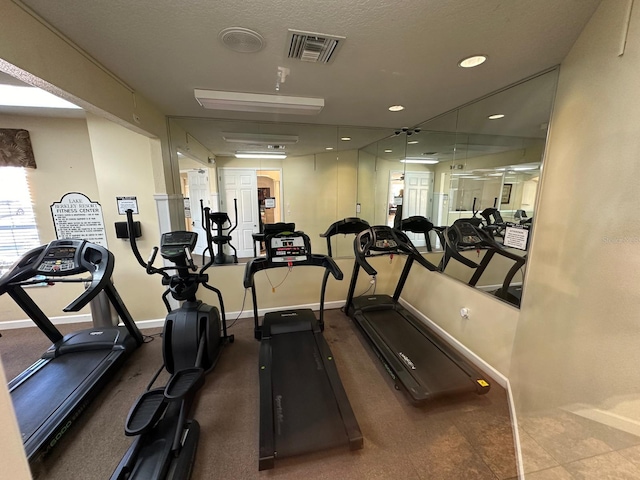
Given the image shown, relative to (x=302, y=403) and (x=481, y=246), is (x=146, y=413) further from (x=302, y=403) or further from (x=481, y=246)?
(x=481, y=246)

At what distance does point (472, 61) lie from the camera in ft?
6.17

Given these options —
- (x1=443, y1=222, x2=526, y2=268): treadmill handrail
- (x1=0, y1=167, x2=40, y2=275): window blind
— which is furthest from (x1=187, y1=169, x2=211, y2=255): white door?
(x1=443, y1=222, x2=526, y2=268): treadmill handrail

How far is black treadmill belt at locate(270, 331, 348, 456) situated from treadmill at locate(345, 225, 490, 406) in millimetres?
663

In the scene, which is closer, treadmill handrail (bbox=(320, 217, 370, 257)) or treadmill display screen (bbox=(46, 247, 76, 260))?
treadmill display screen (bbox=(46, 247, 76, 260))

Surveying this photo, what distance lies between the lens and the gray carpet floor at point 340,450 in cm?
165

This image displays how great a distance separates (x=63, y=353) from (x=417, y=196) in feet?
15.9

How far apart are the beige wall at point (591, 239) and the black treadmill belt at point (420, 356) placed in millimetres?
470

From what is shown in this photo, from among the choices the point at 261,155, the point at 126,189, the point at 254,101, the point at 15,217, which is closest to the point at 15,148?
the point at 15,217

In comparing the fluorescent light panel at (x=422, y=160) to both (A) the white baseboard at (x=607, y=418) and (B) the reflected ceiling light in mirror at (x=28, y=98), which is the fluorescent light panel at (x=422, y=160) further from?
(B) the reflected ceiling light in mirror at (x=28, y=98)

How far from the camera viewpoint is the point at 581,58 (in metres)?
1.64

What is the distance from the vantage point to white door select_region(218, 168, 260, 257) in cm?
412

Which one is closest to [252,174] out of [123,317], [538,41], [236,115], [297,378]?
[236,115]

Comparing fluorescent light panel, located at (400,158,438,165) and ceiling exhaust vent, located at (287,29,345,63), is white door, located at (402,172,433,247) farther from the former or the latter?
ceiling exhaust vent, located at (287,29,345,63)

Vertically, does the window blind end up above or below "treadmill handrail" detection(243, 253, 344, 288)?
above
